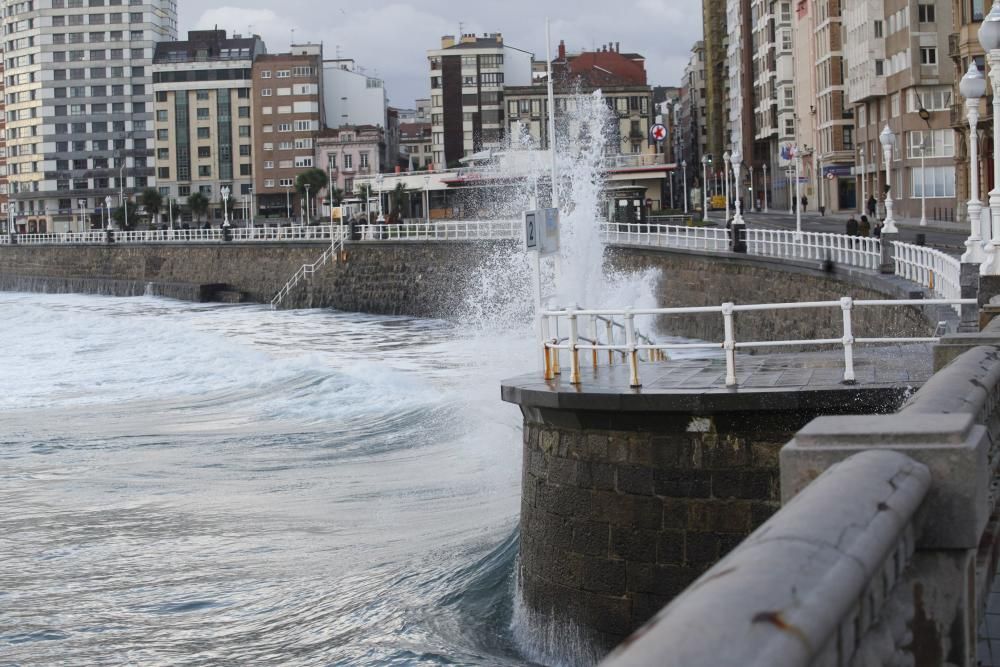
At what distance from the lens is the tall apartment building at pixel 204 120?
140 m

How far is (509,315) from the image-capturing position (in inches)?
1971

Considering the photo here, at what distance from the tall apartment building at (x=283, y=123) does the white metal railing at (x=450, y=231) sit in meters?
66.7

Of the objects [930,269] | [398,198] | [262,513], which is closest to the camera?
[262,513]

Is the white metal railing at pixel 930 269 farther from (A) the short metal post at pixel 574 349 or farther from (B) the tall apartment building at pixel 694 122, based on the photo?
(B) the tall apartment building at pixel 694 122

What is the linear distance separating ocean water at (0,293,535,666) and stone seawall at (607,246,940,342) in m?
4.69

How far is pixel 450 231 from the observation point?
64.1 m

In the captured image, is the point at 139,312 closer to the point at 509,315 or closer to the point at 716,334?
the point at 509,315

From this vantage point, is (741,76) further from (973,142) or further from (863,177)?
(973,142)

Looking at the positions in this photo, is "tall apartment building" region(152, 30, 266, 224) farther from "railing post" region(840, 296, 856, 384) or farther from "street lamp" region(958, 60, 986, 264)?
"railing post" region(840, 296, 856, 384)

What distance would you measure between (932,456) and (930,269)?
19940 mm

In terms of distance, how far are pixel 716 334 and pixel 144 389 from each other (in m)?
13.3

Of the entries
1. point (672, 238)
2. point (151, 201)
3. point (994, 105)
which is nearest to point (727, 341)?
point (994, 105)

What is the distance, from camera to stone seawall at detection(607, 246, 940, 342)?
24750 millimetres

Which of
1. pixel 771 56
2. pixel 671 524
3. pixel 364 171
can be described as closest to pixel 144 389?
pixel 671 524
